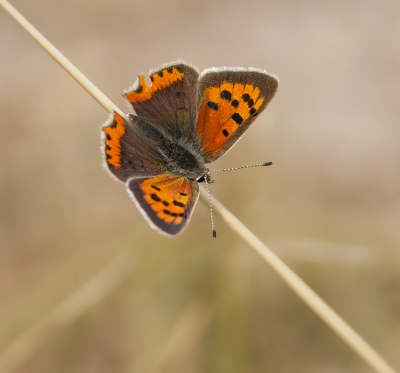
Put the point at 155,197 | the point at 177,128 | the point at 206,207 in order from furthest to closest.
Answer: the point at 206,207 < the point at 177,128 < the point at 155,197

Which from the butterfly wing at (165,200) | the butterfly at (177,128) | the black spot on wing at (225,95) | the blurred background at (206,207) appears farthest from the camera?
the blurred background at (206,207)

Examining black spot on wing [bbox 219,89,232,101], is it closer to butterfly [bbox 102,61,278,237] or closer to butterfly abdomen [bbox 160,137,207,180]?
butterfly [bbox 102,61,278,237]

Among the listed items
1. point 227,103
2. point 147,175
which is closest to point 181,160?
point 147,175

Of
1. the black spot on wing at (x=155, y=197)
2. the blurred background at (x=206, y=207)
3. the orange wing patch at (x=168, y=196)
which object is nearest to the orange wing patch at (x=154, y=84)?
the orange wing patch at (x=168, y=196)

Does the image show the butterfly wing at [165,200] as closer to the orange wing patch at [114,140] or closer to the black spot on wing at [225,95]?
the orange wing patch at [114,140]

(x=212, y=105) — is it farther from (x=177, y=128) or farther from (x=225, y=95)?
(x=177, y=128)

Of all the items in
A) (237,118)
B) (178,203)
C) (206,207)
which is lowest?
(206,207)

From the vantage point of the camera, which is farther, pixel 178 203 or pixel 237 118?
pixel 237 118
